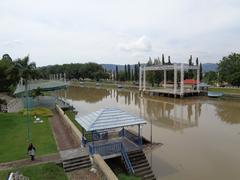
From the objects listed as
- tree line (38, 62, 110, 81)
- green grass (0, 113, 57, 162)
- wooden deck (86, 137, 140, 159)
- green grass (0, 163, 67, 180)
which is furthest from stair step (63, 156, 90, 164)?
tree line (38, 62, 110, 81)

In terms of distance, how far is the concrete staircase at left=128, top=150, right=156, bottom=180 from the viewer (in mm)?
11586

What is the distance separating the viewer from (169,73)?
66.9 metres

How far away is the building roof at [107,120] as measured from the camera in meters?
11.8

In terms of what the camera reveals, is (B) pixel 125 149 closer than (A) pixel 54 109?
Yes

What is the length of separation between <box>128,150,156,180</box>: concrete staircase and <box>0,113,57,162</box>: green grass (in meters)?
4.42

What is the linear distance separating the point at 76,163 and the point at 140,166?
3.20 metres

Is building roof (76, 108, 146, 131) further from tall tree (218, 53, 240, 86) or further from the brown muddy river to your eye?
tall tree (218, 53, 240, 86)

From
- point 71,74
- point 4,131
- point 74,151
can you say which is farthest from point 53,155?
point 71,74

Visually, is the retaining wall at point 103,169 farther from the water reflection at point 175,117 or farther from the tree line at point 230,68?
the tree line at point 230,68

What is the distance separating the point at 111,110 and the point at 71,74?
8924cm

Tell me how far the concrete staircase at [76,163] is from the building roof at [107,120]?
1.56 m

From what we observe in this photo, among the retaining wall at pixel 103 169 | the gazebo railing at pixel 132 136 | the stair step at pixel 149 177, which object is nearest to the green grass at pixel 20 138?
the retaining wall at pixel 103 169

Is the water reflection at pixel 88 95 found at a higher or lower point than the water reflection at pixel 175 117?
higher

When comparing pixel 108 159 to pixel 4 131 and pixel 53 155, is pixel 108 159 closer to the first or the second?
pixel 53 155
